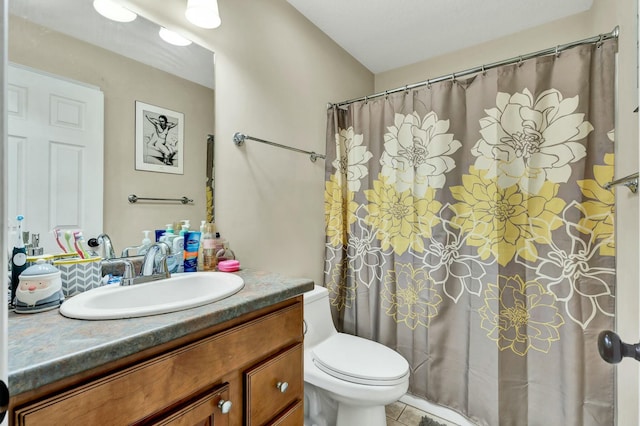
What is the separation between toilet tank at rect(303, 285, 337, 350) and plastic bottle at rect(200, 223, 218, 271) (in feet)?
1.79

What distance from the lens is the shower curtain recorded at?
1311mm

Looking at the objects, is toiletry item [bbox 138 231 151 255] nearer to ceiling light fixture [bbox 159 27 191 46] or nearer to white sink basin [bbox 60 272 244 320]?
white sink basin [bbox 60 272 244 320]

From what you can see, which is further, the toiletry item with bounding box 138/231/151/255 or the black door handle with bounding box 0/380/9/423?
the toiletry item with bounding box 138/231/151/255

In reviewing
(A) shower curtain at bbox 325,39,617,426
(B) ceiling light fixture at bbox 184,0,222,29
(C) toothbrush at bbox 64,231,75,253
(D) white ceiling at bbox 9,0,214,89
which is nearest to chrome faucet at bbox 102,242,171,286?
(C) toothbrush at bbox 64,231,75,253

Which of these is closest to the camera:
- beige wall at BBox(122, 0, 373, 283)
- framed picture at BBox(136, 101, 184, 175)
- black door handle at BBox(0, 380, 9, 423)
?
black door handle at BBox(0, 380, 9, 423)

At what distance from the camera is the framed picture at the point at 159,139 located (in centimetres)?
116

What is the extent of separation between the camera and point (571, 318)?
1.35 m

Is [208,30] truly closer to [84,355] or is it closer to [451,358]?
[84,355]

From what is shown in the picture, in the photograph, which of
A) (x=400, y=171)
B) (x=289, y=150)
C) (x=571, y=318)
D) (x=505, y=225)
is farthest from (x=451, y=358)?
(x=289, y=150)

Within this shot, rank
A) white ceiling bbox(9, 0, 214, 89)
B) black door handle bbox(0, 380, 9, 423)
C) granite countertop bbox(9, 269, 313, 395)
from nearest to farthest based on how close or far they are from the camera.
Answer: black door handle bbox(0, 380, 9, 423)
granite countertop bbox(9, 269, 313, 395)
white ceiling bbox(9, 0, 214, 89)

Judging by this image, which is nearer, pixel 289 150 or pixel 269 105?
pixel 269 105

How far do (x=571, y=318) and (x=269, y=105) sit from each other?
1.83m

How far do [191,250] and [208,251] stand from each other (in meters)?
0.07

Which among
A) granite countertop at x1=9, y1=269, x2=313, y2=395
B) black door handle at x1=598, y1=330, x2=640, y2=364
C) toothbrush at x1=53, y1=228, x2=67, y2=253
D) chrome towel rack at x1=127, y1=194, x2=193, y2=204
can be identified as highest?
chrome towel rack at x1=127, y1=194, x2=193, y2=204
